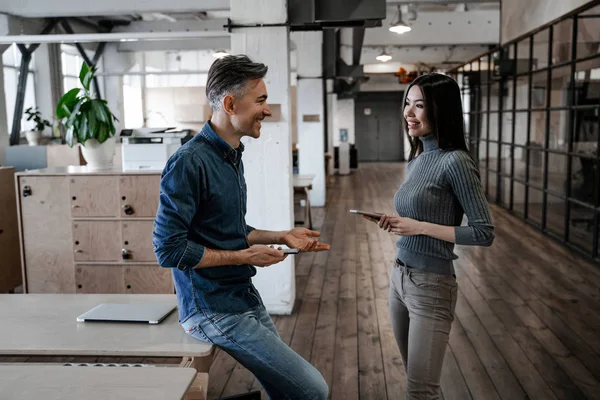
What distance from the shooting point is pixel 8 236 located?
16.4ft

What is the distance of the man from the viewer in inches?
74.1

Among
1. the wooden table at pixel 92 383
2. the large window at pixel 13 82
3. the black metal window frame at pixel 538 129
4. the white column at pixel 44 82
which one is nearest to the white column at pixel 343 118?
the black metal window frame at pixel 538 129

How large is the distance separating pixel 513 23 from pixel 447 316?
26.8 ft

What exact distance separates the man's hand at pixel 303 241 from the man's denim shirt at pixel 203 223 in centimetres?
19

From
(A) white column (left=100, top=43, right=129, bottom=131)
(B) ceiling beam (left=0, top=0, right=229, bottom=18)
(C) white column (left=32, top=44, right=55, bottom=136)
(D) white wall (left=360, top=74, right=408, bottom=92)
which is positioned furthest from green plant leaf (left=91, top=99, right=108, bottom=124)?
(D) white wall (left=360, top=74, right=408, bottom=92)

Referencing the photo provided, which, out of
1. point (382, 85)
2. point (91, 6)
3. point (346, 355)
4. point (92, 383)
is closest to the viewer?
point (92, 383)

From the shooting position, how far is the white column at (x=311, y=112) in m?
10.2

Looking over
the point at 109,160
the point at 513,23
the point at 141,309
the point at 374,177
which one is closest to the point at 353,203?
the point at 513,23

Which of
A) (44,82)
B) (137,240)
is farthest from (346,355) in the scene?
(44,82)

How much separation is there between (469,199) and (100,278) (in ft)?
10.8

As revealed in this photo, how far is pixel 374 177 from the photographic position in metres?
16.4

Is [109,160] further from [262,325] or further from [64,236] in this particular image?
[262,325]

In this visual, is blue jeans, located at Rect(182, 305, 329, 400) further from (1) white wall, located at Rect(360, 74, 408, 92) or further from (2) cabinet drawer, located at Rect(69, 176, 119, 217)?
(1) white wall, located at Rect(360, 74, 408, 92)

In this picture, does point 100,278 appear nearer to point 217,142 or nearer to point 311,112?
point 217,142
